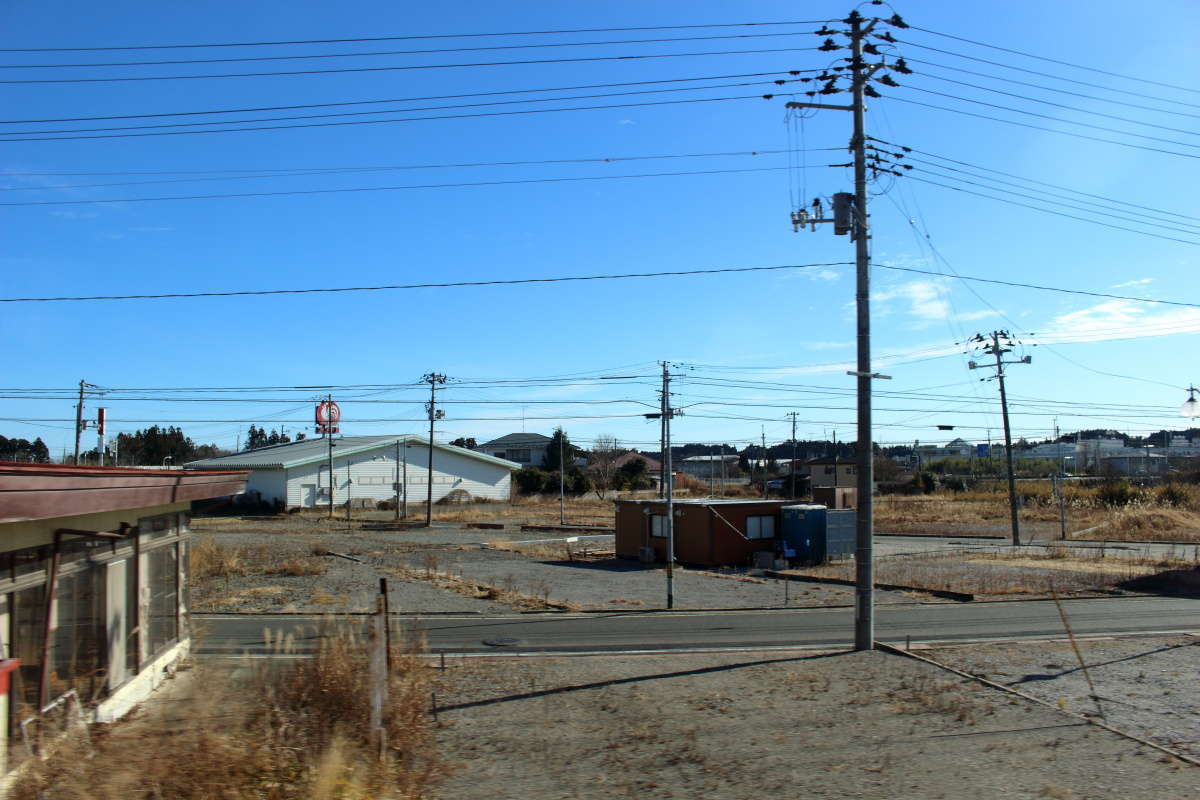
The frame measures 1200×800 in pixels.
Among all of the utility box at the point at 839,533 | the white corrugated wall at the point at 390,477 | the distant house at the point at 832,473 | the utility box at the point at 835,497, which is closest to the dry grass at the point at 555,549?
the utility box at the point at 839,533

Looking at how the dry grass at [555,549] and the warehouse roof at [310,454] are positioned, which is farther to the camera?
the warehouse roof at [310,454]

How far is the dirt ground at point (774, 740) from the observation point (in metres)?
7.17

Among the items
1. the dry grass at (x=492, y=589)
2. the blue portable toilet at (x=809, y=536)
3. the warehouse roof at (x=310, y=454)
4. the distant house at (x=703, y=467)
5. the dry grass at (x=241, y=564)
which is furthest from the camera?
the distant house at (x=703, y=467)

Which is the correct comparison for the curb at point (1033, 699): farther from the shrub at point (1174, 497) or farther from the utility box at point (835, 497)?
the shrub at point (1174, 497)

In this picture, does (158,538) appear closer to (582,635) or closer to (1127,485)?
(582,635)

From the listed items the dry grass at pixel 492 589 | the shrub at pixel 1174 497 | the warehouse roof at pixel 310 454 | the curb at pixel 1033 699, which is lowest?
the dry grass at pixel 492 589

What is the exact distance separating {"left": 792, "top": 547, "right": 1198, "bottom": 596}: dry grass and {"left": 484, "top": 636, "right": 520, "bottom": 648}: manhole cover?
13160 millimetres

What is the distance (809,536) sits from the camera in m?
32.7

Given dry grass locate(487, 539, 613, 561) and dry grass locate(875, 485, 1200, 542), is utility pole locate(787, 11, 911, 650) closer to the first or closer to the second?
dry grass locate(487, 539, 613, 561)

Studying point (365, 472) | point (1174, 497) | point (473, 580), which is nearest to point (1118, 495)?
point (1174, 497)

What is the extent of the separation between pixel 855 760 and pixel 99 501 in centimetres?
664

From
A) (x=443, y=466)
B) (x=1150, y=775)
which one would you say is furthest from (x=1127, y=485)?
(x=1150, y=775)

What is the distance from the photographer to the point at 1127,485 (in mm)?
61031

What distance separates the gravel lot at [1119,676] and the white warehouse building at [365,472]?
180 ft
